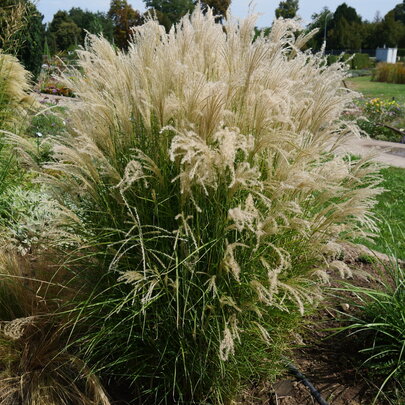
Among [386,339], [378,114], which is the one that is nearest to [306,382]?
[386,339]

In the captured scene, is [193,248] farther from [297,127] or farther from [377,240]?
[377,240]

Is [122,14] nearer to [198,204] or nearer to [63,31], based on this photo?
[63,31]

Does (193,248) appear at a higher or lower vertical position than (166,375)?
higher

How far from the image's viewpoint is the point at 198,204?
1991 mm

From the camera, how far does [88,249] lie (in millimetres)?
2270

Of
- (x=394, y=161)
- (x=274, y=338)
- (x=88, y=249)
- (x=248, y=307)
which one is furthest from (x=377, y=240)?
(x=394, y=161)

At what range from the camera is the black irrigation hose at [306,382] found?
7.60ft

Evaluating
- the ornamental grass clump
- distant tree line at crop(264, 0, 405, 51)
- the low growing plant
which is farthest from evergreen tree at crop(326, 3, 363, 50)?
the ornamental grass clump

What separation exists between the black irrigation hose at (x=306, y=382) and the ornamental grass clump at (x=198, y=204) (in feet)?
0.69

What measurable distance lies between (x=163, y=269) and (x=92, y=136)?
73 cm

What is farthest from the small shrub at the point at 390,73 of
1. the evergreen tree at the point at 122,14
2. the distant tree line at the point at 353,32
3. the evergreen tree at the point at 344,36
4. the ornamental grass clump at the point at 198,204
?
the ornamental grass clump at the point at 198,204

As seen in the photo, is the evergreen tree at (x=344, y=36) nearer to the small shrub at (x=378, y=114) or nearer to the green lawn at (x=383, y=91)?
the green lawn at (x=383, y=91)

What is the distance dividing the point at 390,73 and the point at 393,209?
2340cm

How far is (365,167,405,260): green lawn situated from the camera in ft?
14.7
